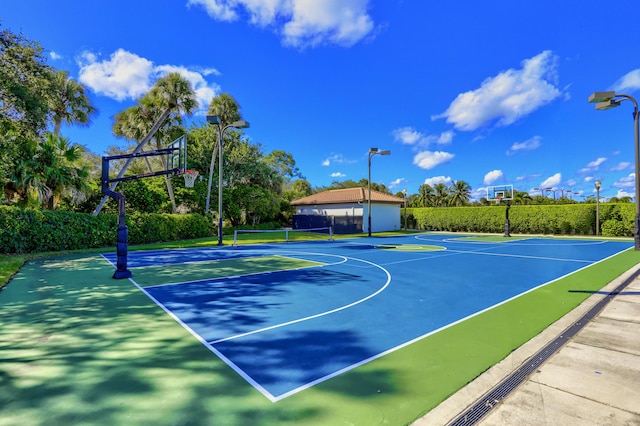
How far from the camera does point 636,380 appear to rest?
3.29 meters

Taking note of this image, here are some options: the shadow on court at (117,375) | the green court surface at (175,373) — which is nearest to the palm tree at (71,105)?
the shadow on court at (117,375)

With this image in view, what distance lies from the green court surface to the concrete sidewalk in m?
0.17

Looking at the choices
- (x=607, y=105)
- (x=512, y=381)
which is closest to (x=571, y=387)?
(x=512, y=381)

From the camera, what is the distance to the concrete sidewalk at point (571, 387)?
2.71 metres

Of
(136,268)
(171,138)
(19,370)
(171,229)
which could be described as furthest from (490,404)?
(171,138)

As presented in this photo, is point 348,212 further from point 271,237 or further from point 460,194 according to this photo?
point 460,194

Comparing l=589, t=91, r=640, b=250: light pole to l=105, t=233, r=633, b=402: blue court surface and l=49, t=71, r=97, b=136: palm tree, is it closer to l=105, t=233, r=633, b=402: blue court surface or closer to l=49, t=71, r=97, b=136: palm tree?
l=105, t=233, r=633, b=402: blue court surface

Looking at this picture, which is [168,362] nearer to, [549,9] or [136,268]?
[136,268]

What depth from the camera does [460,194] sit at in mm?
59094

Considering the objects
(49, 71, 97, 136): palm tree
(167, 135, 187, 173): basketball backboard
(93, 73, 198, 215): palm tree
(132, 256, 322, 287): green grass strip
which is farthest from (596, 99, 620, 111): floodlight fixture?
(49, 71, 97, 136): palm tree

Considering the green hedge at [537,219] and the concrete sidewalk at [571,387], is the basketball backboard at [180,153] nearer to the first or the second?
the concrete sidewalk at [571,387]

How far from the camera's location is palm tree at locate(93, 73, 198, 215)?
71.5 ft

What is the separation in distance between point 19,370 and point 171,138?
78.5 feet

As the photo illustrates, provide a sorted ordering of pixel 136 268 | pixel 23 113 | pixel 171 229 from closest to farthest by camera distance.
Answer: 1. pixel 136 268
2. pixel 23 113
3. pixel 171 229
